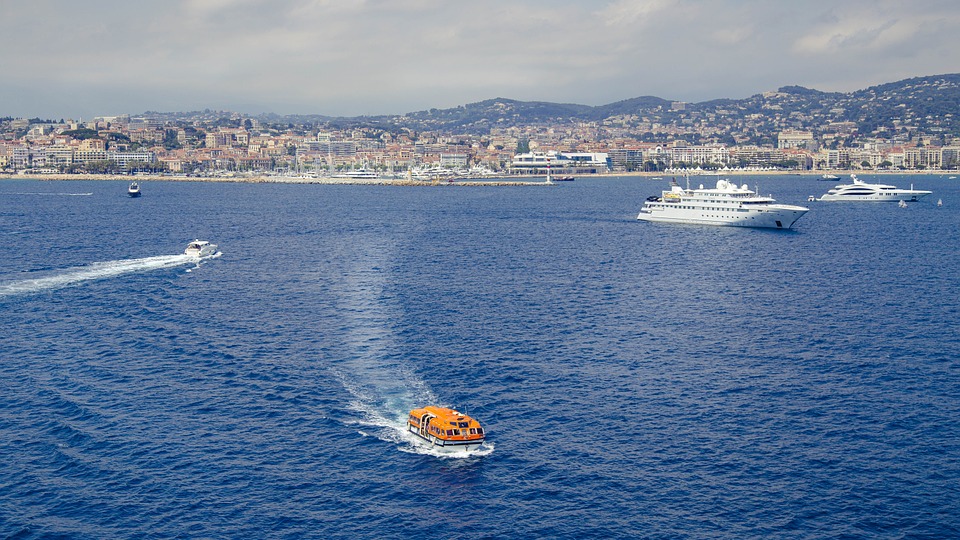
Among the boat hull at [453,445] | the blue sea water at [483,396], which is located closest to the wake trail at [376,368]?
the blue sea water at [483,396]

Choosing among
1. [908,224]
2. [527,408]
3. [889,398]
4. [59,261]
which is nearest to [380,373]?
[527,408]

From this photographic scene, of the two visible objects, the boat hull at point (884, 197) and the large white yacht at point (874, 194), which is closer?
the boat hull at point (884, 197)

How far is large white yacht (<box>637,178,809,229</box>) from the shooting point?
403ft

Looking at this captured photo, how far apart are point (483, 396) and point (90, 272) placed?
49085 millimetres

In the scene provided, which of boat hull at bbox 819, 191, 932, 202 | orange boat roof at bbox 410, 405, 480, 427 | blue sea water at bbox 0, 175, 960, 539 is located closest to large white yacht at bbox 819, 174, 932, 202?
boat hull at bbox 819, 191, 932, 202

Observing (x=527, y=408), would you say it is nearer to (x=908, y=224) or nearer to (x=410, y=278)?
(x=410, y=278)

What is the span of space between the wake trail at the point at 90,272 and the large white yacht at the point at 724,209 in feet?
237

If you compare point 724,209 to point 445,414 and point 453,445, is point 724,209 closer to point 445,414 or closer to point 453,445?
point 445,414

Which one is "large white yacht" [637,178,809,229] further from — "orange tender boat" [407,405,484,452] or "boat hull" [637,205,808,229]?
"orange tender boat" [407,405,484,452]

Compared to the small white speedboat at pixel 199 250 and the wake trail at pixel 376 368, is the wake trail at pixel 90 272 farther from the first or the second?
the wake trail at pixel 376 368

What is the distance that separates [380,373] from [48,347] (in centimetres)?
2054

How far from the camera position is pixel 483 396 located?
150 ft

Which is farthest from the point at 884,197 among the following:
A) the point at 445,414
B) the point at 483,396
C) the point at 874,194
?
the point at 445,414

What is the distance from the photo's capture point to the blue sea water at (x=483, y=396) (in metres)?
33.8
